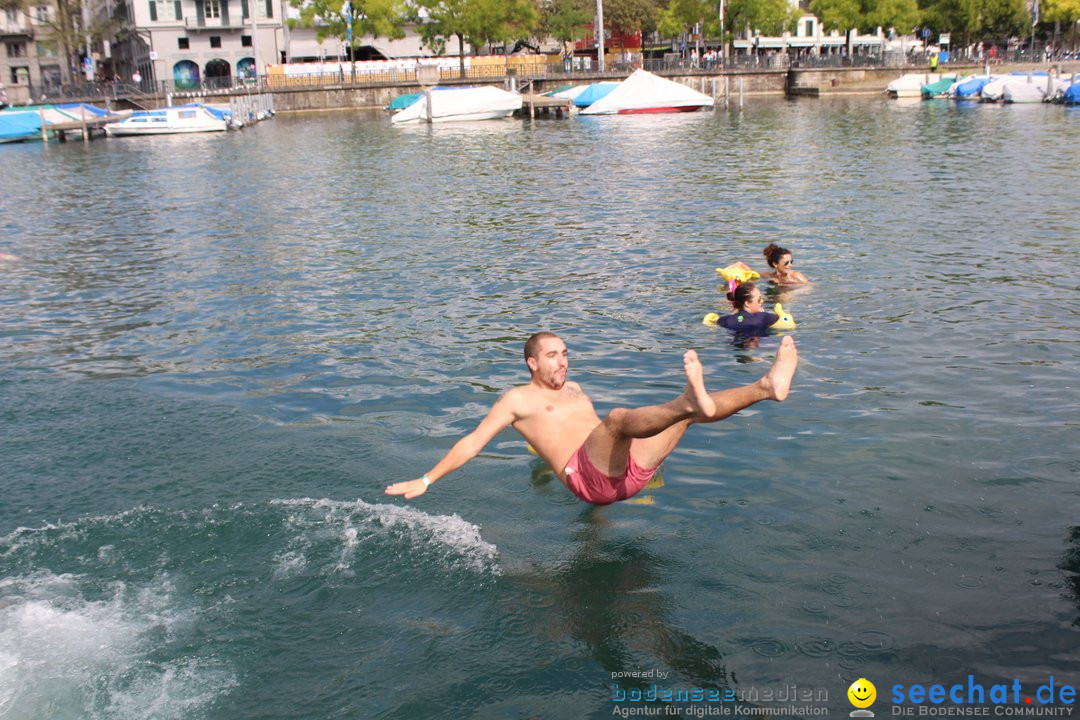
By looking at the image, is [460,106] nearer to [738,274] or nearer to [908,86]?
[908,86]

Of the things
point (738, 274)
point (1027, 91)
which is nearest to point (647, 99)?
point (1027, 91)

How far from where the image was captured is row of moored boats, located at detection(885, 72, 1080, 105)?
6056cm

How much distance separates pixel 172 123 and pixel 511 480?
56.3m

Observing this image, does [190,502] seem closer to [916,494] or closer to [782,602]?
[782,602]

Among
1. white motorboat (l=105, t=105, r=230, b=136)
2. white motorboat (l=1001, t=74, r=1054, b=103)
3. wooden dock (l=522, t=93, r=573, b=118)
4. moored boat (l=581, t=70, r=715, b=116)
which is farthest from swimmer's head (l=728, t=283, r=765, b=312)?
white motorboat (l=1001, t=74, r=1054, b=103)

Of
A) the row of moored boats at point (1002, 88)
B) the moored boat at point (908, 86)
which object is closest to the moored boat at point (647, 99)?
the moored boat at point (908, 86)

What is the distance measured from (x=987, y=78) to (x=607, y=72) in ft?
90.6

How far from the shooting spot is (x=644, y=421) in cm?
691

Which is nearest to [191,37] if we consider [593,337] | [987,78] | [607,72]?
[607,72]

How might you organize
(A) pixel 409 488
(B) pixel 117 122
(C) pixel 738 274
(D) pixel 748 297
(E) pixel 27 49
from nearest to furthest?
(A) pixel 409 488
(D) pixel 748 297
(C) pixel 738 274
(B) pixel 117 122
(E) pixel 27 49

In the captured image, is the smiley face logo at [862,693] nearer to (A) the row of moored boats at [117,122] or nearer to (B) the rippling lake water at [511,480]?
(B) the rippling lake water at [511,480]

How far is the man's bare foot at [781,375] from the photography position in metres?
6.22

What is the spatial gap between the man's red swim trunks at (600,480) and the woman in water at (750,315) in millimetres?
5923

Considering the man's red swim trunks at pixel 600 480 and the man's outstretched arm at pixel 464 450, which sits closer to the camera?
the man's outstretched arm at pixel 464 450
